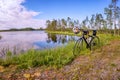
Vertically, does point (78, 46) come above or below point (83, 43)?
below

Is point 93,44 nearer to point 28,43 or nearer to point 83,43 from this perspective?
point 83,43

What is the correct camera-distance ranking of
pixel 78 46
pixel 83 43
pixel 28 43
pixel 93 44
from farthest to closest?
pixel 28 43
pixel 93 44
pixel 83 43
pixel 78 46

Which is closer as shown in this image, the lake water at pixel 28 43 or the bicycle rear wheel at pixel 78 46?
the bicycle rear wheel at pixel 78 46

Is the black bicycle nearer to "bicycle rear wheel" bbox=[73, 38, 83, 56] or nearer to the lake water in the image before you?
"bicycle rear wheel" bbox=[73, 38, 83, 56]

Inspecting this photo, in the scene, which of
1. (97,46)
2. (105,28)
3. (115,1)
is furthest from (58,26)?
(97,46)

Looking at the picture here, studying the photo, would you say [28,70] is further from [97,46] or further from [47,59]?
[97,46]

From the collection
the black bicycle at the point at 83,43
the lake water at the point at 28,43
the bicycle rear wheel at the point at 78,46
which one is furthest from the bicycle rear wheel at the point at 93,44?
the lake water at the point at 28,43

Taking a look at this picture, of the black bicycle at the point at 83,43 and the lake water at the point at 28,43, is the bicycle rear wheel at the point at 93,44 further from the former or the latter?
the lake water at the point at 28,43

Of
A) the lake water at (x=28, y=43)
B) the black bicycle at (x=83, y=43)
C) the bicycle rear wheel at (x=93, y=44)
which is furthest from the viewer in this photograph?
the lake water at (x=28, y=43)

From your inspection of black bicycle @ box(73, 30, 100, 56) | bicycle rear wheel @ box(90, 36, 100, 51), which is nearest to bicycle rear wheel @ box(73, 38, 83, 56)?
black bicycle @ box(73, 30, 100, 56)

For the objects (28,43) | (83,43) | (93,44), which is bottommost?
(28,43)

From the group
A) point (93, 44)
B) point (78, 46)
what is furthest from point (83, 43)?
point (93, 44)

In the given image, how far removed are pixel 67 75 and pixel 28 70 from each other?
1705 mm

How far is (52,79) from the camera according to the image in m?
5.66
